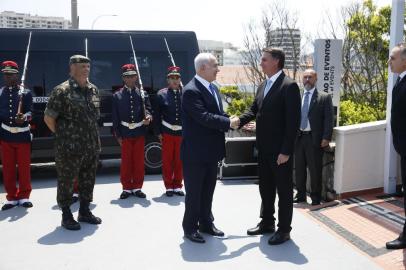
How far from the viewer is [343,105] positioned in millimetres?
8828

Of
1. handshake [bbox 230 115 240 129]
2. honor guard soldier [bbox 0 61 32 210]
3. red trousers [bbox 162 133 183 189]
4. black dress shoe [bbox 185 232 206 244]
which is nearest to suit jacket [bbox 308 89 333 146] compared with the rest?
handshake [bbox 230 115 240 129]

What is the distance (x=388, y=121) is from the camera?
583cm

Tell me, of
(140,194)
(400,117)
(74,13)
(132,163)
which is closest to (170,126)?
(132,163)

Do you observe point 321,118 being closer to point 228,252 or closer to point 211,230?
point 211,230

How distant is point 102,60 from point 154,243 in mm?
4068

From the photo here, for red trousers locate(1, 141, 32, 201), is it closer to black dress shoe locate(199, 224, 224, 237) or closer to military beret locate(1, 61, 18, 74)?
military beret locate(1, 61, 18, 74)

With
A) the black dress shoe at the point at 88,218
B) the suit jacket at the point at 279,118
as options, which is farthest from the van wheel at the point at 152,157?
the suit jacket at the point at 279,118

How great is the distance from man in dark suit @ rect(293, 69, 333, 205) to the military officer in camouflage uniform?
261 centimetres

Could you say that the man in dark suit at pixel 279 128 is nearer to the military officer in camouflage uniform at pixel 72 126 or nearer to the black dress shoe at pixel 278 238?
the black dress shoe at pixel 278 238

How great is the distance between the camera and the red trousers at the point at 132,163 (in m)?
6.27

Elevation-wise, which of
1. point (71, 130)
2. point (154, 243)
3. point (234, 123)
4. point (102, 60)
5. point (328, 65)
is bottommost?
point (154, 243)

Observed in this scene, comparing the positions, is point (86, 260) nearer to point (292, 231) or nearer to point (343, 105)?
point (292, 231)

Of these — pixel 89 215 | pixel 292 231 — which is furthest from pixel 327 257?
pixel 89 215

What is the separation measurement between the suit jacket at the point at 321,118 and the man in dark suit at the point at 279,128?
128cm
